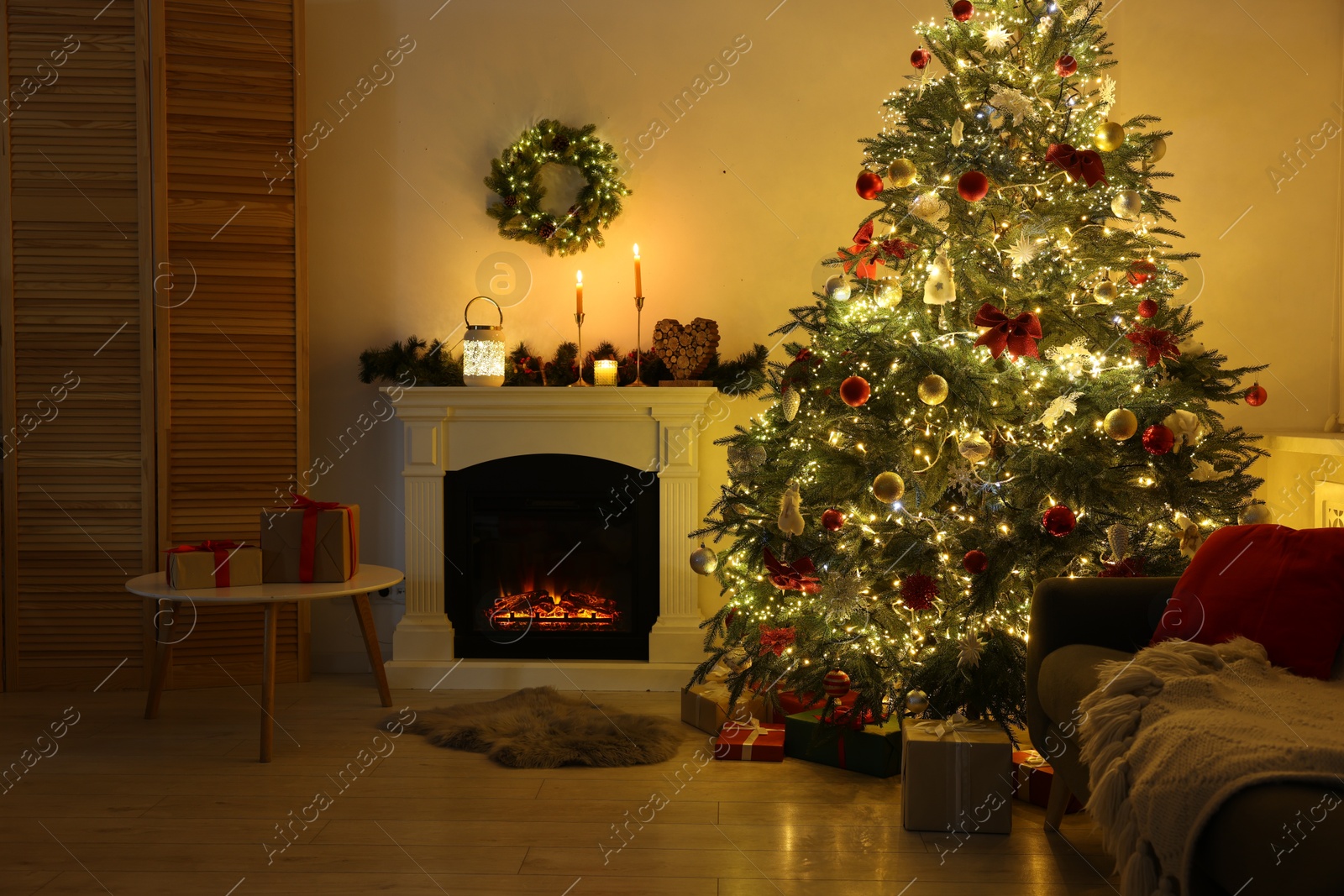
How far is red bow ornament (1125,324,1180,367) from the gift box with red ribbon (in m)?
2.36

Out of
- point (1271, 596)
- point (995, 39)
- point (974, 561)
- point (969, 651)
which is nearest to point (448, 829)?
point (969, 651)

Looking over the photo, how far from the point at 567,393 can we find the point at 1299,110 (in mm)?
2852

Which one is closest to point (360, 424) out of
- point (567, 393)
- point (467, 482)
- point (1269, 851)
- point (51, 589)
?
point (467, 482)

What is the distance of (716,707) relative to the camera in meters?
3.09

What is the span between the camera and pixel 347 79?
388 centimetres

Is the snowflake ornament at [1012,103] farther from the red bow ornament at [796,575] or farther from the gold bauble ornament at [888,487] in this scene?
the red bow ornament at [796,575]

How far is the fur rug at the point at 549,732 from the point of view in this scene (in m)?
2.82

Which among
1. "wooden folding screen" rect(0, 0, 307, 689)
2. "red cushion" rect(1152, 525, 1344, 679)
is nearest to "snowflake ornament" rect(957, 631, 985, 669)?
"red cushion" rect(1152, 525, 1344, 679)

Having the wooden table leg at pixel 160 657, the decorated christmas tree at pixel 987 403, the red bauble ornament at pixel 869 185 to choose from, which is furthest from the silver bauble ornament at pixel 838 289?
the wooden table leg at pixel 160 657

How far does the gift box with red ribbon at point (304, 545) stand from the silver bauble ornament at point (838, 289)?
1.64 metres

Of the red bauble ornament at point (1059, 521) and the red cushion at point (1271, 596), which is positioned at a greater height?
the red bauble ornament at point (1059, 521)

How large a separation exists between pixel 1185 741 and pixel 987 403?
1.20 m

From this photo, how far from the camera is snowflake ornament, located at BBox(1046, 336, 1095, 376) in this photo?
2635 millimetres

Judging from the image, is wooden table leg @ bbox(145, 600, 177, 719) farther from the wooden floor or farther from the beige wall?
the beige wall
